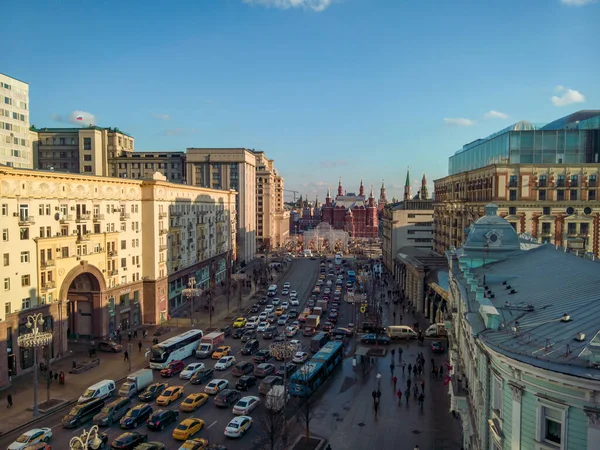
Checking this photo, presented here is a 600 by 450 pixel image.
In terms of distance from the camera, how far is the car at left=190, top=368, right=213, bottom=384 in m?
39.2

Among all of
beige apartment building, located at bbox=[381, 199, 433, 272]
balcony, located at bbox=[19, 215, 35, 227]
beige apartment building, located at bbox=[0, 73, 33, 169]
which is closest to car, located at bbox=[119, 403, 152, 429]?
balcony, located at bbox=[19, 215, 35, 227]

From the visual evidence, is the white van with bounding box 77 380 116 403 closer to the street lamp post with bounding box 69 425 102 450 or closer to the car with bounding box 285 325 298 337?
the street lamp post with bounding box 69 425 102 450

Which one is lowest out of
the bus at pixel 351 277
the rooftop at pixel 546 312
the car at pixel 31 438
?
the bus at pixel 351 277

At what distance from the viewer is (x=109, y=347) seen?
47.9 metres

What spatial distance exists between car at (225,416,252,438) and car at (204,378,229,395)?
21.2 ft

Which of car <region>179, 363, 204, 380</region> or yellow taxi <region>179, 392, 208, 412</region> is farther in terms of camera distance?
car <region>179, 363, 204, 380</region>

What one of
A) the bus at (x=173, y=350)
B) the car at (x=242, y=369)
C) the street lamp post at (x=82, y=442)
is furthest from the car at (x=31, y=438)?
the car at (x=242, y=369)

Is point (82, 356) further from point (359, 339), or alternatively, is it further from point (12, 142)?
point (12, 142)

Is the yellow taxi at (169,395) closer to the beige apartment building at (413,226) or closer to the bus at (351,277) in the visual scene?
the bus at (351,277)

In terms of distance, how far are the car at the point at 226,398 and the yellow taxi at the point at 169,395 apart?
3204mm

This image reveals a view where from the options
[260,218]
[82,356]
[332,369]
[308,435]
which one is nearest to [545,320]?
[308,435]

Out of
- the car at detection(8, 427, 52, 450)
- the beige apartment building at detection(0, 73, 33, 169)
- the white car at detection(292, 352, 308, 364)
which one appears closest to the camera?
the car at detection(8, 427, 52, 450)

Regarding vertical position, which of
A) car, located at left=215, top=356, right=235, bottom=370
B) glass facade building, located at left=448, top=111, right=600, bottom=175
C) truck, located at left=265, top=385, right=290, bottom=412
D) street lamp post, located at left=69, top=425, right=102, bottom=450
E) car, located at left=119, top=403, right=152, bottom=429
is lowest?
car, located at left=215, top=356, right=235, bottom=370

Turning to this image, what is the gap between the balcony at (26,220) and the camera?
4103cm
